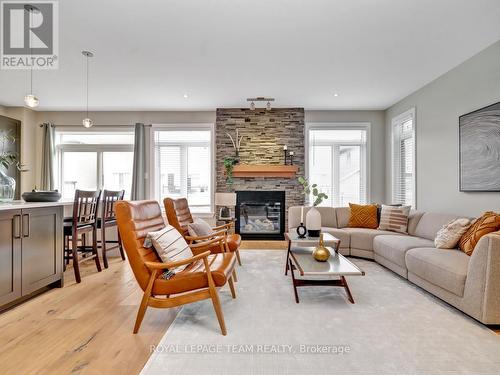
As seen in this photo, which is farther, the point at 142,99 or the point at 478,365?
the point at 142,99

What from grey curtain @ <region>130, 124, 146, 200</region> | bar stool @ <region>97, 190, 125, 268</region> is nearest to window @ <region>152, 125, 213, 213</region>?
grey curtain @ <region>130, 124, 146, 200</region>

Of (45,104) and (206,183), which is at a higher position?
(45,104)

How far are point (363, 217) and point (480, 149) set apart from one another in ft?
6.01

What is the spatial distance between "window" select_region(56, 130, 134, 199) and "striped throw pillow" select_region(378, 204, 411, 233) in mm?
5198

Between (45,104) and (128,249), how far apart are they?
5.30 m

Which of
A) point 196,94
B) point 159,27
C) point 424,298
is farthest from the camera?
point 196,94

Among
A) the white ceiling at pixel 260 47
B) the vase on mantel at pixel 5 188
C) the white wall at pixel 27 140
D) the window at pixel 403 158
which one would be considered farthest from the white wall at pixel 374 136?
the white wall at pixel 27 140

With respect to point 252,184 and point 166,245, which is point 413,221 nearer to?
point 252,184

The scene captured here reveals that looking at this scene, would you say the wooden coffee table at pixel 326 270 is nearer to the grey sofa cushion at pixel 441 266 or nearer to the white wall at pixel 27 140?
the grey sofa cushion at pixel 441 266

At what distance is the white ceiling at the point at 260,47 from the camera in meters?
2.63

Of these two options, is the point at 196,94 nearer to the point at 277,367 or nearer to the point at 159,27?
the point at 159,27

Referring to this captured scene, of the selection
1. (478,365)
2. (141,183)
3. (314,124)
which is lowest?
(478,365)

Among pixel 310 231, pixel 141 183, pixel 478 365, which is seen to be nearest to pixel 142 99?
pixel 141 183

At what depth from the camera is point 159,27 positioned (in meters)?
2.94
